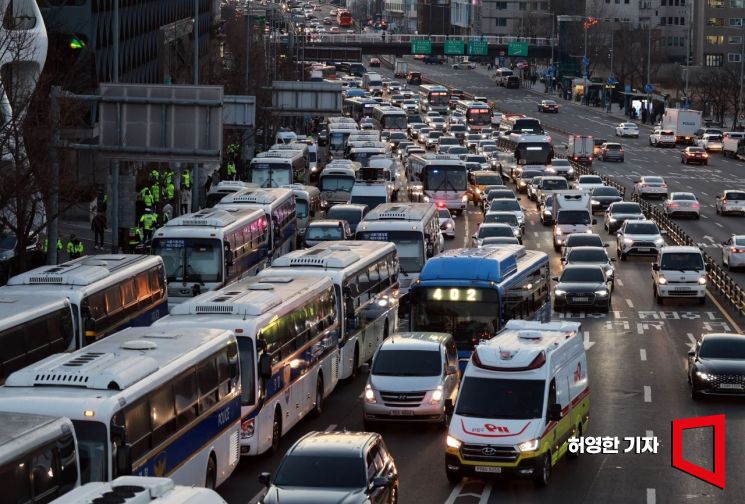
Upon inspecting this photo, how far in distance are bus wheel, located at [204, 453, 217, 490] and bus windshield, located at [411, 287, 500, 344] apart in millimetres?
10263

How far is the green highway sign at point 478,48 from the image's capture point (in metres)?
189

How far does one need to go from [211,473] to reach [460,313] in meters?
10.8

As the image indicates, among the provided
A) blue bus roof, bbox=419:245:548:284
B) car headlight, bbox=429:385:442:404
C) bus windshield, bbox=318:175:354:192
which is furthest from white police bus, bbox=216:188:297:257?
car headlight, bbox=429:385:442:404

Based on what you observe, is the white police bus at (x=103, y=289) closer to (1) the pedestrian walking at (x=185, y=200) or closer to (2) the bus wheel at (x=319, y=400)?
(2) the bus wheel at (x=319, y=400)

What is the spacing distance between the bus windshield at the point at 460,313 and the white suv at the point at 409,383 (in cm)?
291

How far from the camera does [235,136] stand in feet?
284

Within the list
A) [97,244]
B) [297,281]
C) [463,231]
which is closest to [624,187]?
[463,231]

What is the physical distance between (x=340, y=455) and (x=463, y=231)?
45.7m

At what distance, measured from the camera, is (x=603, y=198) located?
74125mm

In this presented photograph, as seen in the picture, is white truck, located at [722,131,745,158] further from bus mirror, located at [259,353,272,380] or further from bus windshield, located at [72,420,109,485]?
bus windshield, located at [72,420,109,485]

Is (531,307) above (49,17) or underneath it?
underneath

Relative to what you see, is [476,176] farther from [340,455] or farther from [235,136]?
[340,455]

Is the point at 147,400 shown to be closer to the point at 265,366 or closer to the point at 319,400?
the point at 265,366

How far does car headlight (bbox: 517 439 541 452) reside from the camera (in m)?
25.8
